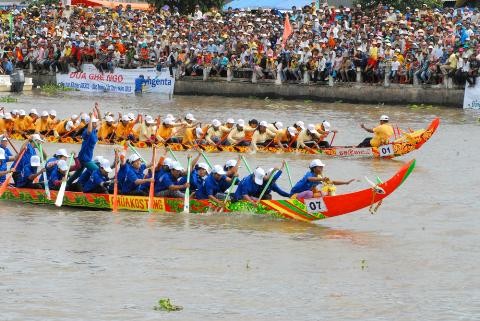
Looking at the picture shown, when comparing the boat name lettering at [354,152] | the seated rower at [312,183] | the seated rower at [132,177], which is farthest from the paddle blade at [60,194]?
the boat name lettering at [354,152]

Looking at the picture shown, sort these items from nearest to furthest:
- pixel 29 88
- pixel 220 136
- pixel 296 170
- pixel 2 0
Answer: pixel 296 170, pixel 220 136, pixel 29 88, pixel 2 0

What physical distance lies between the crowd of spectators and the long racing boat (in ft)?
51.6

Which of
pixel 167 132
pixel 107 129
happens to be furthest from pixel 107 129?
pixel 167 132

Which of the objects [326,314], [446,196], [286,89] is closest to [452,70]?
[286,89]

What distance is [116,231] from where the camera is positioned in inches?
664

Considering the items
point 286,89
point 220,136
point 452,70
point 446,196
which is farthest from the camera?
point 286,89

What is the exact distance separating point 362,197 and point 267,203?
1520 millimetres

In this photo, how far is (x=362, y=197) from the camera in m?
16.4

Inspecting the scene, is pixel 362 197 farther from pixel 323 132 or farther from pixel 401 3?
pixel 401 3

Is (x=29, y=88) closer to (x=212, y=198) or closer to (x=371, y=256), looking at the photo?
(x=212, y=198)

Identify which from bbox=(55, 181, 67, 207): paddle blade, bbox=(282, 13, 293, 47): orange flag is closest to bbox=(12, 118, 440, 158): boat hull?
bbox=(55, 181, 67, 207): paddle blade

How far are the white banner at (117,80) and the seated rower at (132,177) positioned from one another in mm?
20686

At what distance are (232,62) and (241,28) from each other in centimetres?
110

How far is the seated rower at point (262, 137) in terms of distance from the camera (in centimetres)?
2517
